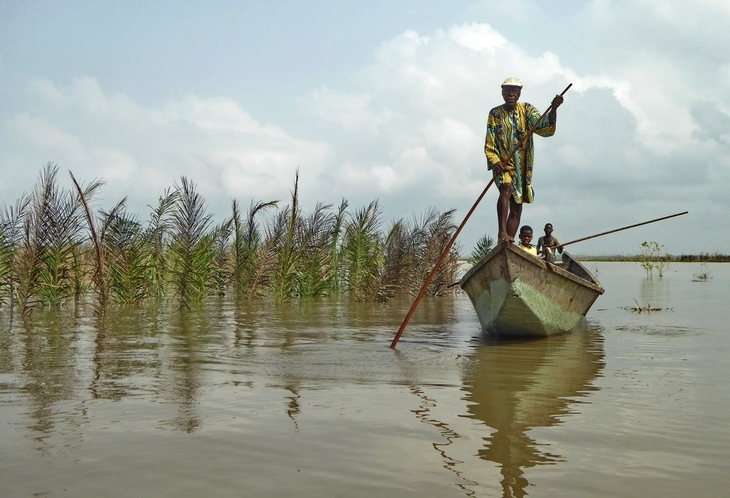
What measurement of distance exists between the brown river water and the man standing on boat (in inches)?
71.7

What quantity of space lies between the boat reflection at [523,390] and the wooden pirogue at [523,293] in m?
0.31

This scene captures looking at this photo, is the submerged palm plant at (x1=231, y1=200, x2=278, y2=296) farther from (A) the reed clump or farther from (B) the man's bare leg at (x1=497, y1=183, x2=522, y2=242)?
(B) the man's bare leg at (x1=497, y1=183, x2=522, y2=242)

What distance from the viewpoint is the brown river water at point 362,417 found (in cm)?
352

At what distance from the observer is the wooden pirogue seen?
895 centimetres

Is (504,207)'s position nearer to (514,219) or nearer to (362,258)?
(514,219)

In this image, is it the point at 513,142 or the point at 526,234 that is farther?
the point at 526,234

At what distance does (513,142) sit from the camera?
31.9 ft

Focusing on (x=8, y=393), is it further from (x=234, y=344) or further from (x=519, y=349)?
(x=519, y=349)

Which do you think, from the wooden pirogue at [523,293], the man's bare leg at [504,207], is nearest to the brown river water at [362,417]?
the wooden pirogue at [523,293]

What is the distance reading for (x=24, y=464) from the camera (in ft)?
12.4

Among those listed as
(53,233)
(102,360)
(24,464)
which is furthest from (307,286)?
(24,464)

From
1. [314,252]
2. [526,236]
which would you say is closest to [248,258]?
[314,252]

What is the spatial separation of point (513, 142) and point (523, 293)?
208 centimetres

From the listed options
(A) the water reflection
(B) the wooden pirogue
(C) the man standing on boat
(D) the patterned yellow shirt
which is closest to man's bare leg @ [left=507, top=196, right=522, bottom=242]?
(C) the man standing on boat
